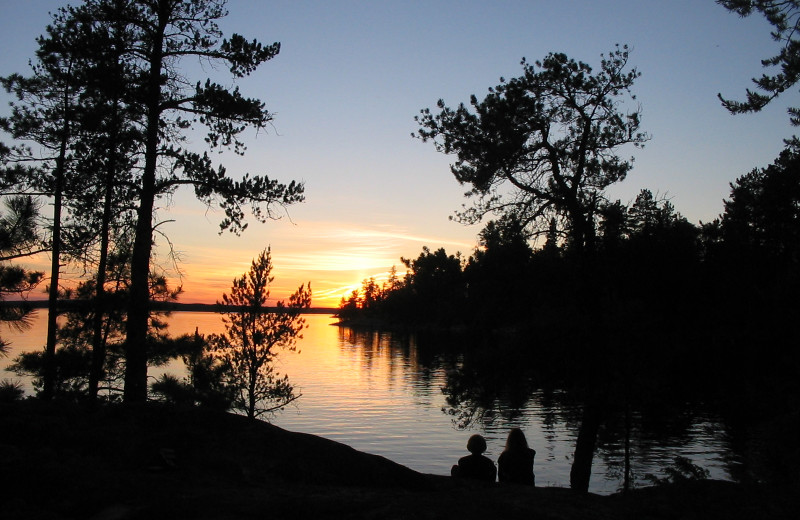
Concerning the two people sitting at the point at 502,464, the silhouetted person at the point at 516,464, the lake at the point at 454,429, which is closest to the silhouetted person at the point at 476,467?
the two people sitting at the point at 502,464

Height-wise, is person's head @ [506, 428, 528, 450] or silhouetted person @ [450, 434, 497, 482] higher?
person's head @ [506, 428, 528, 450]

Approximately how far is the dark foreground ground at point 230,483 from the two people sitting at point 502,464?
1.13m

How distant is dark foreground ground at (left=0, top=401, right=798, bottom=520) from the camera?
718cm

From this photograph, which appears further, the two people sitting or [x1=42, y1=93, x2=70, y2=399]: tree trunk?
[x1=42, y1=93, x2=70, y2=399]: tree trunk

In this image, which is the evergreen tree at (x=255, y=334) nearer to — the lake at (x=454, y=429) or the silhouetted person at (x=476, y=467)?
the lake at (x=454, y=429)

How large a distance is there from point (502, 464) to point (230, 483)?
578 cm

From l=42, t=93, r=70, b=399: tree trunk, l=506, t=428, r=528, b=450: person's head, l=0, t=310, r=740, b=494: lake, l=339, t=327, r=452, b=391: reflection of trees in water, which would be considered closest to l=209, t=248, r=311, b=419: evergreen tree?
l=0, t=310, r=740, b=494: lake

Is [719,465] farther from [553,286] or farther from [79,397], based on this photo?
[79,397]

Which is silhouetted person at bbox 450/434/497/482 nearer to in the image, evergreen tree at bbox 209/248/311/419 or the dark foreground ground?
the dark foreground ground

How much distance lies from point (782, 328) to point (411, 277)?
6552 inches

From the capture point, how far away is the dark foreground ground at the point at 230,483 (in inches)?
282

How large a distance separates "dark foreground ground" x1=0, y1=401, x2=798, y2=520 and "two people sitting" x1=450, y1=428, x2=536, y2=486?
1.13m

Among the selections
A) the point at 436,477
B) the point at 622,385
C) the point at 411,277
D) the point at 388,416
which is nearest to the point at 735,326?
the point at 622,385

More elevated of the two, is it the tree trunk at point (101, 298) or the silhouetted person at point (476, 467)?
the tree trunk at point (101, 298)
